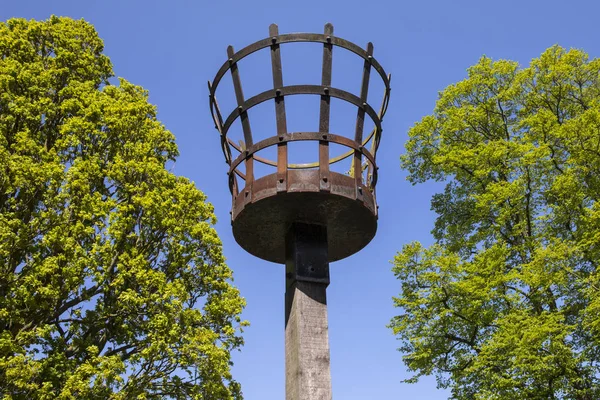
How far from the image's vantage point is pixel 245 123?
6.15 metres

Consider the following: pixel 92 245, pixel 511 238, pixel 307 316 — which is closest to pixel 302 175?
pixel 307 316

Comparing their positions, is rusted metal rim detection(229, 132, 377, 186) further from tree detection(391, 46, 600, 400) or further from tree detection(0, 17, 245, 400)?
tree detection(391, 46, 600, 400)

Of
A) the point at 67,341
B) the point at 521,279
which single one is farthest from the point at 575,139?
the point at 67,341

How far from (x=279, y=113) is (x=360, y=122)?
33.0 inches

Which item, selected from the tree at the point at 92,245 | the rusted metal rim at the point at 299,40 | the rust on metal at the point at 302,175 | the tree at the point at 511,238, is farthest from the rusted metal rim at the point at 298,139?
the tree at the point at 511,238

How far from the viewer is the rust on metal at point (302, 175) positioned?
5.77 m

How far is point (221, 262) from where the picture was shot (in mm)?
12227

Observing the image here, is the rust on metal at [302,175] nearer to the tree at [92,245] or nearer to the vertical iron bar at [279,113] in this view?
the vertical iron bar at [279,113]

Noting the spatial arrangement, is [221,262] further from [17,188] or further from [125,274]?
[17,188]

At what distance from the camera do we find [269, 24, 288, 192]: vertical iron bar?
572cm

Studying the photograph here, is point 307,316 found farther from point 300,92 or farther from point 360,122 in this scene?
point 300,92

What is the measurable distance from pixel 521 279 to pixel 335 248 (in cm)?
707

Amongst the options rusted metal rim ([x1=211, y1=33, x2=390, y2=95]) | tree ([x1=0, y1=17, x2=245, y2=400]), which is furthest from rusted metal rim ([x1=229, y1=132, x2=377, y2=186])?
tree ([x1=0, y1=17, x2=245, y2=400])

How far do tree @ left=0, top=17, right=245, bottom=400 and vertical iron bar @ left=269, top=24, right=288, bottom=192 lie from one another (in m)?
5.38
